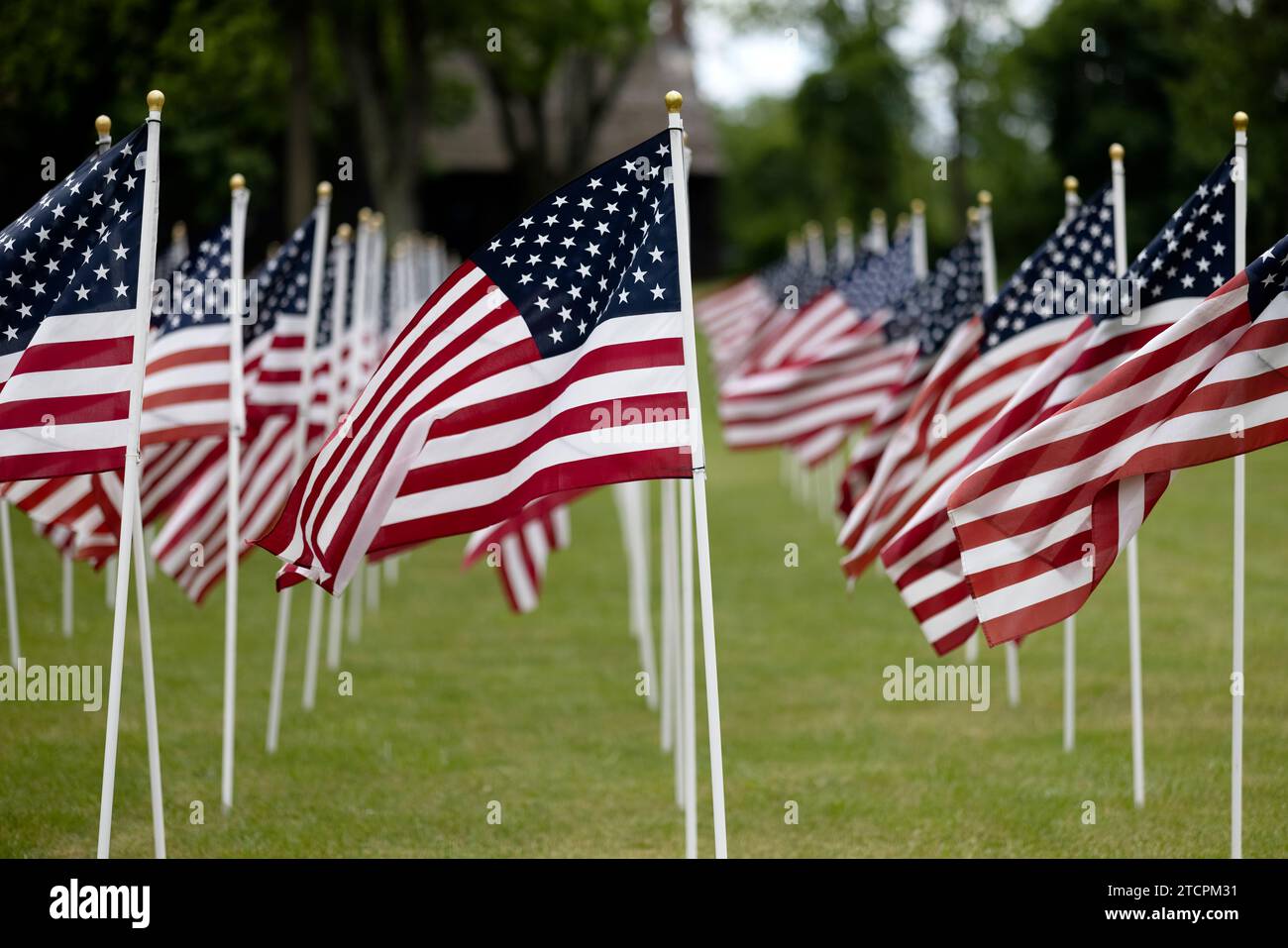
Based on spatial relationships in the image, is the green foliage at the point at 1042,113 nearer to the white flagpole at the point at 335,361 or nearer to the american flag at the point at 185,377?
the white flagpole at the point at 335,361

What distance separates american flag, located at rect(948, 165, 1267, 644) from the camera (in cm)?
733

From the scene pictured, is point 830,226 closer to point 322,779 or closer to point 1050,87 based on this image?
point 1050,87

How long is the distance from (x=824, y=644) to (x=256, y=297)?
21.0 ft

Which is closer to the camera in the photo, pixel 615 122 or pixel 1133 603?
pixel 1133 603

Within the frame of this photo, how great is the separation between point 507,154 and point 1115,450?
165ft

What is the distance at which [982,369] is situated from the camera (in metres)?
10.2

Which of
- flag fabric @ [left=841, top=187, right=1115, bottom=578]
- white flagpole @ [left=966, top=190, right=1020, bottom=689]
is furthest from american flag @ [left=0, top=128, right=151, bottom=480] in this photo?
white flagpole @ [left=966, top=190, right=1020, bottom=689]

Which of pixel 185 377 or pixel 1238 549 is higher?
pixel 185 377

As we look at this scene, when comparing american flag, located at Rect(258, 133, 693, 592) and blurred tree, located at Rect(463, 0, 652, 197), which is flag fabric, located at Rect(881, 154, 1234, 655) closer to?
american flag, located at Rect(258, 133, 693, 592)

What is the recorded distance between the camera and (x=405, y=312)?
18609mm

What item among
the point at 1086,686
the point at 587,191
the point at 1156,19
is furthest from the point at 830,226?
the point at 587,191

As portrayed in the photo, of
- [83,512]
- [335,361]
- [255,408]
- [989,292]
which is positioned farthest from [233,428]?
[989,292]

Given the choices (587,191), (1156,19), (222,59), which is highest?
(1156,19)

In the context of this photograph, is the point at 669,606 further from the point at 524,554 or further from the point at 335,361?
the point at 335,361
